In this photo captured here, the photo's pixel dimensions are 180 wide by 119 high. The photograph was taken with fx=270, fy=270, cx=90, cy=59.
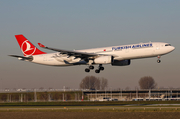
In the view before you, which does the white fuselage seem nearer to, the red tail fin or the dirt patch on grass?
the red tail fin

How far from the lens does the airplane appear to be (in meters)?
52.4

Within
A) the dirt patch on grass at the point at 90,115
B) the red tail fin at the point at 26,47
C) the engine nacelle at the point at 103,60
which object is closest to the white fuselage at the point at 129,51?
the engine nacelle at the point at 103,60

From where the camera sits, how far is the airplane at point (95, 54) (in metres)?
52.4

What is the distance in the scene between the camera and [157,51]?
2051 inches

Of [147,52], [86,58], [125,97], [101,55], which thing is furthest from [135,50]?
[125,97]

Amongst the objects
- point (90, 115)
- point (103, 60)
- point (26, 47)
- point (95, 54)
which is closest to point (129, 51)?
point (103, 60)

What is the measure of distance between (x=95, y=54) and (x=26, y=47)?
20.3 m

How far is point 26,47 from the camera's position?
6700 centimetres

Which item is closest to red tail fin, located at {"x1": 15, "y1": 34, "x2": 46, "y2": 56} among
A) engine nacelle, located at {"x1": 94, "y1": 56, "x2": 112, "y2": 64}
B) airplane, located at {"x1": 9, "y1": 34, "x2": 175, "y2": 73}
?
airplane, located at {"x1": 9, "y1": 34, "x2": 175, "y2": 73}

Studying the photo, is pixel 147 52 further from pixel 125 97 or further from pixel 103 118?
pixel 125 97

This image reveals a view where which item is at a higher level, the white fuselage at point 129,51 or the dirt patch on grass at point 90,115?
the white fuselage at point 129,51

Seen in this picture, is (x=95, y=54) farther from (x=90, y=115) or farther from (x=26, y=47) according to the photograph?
(x=26, y=47)

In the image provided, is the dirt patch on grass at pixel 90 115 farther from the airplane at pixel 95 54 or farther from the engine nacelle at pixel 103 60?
the engine nacelle at pixel 103 60

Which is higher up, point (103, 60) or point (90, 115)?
point (103, 60)
